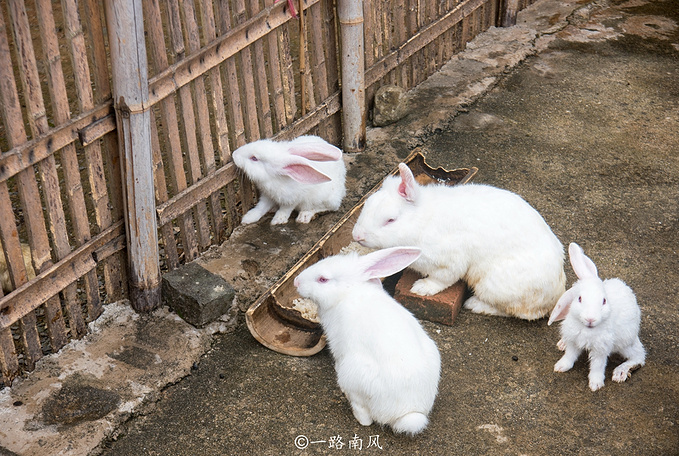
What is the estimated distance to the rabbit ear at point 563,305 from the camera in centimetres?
385

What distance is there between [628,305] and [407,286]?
118 centimetres

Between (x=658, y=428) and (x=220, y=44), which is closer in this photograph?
(x=658, y=428)

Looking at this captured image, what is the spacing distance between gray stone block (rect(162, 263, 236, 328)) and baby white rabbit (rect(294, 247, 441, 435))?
0.65m

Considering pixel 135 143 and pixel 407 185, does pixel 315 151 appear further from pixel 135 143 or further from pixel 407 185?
pixel 135 143

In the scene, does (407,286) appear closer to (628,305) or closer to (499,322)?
(499,322)

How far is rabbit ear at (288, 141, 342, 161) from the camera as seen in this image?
4.69 metres

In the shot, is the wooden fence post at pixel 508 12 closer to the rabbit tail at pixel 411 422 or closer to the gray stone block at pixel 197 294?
the gray stone block at pixel 197 294

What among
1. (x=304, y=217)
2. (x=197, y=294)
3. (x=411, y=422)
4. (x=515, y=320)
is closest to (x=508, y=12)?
(x=304, y=217)

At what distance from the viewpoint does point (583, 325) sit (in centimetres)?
375

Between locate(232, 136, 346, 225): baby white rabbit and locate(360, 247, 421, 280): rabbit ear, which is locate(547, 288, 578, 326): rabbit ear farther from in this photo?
locate(232, 136, 346, 225): baby white rabbit

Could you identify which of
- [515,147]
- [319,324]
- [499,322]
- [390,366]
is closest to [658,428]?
[499,322]

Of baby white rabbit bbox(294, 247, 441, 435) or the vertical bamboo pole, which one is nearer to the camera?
baby white rabbit bbox(294, 247, 441, 435)

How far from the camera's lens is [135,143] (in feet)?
12.8

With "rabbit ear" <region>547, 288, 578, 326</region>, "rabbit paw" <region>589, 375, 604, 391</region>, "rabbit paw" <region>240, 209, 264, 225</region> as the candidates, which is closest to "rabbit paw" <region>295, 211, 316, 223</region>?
"rabbit paw" <region>240, 209, 264, 225</region>
